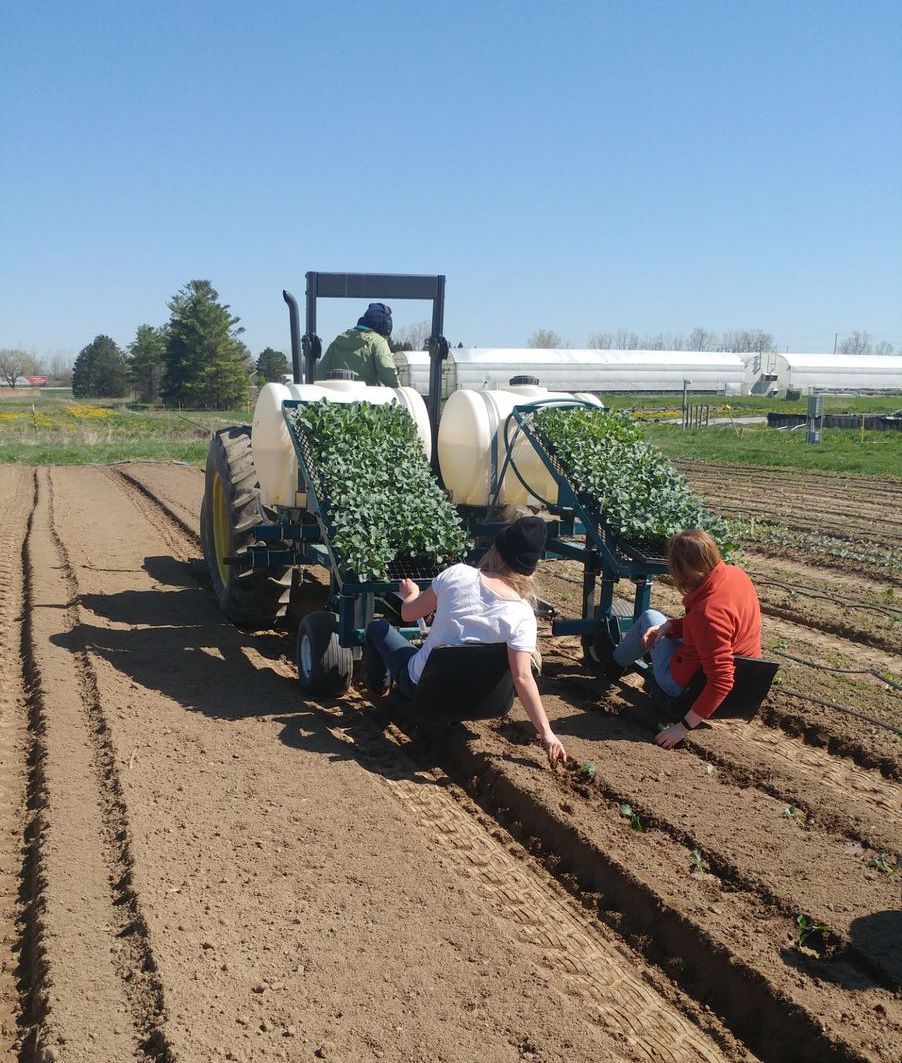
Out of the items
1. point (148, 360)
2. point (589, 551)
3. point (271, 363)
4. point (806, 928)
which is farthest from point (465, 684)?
point (148, 360)

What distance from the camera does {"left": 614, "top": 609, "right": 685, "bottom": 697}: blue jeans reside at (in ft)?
18.1

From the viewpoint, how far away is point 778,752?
5500 millimetres

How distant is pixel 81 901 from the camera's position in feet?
12.3

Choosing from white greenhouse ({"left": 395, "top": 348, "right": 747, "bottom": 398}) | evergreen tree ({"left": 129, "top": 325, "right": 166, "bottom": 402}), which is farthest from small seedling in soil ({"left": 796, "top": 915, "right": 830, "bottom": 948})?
evergreen tree ({"left": 129, "top": 325, "right": 166, "bottom": 402})

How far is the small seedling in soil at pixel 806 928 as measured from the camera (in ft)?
12.0

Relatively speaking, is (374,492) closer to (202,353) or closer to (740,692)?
(740,692)

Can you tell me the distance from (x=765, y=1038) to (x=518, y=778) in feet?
6.06

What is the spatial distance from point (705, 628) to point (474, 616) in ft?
3.89

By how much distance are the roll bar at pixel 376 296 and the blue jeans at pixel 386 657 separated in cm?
264

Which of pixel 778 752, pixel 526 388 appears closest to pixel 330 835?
pixel 778 752

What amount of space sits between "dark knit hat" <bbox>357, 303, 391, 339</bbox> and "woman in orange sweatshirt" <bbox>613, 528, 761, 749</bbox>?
3.80 metres

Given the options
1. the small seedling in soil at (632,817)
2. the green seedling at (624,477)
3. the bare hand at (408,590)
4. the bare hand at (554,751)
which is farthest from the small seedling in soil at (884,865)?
the bare hand at (408,590)

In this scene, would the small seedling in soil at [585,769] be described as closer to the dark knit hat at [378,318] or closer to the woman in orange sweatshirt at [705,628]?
the woman in orange sweatshirt at [705,628]

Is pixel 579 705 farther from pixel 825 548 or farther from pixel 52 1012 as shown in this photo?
pixel 825 548
